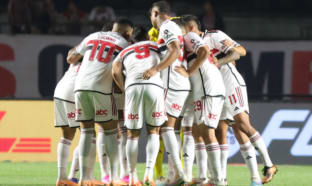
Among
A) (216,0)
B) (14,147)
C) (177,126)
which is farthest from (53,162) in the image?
(216,0)

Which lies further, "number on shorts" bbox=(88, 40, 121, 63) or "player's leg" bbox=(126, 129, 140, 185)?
"number on shorts" bbox=(88, 40, 121, 63)

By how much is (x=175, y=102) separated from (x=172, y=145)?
54 cm

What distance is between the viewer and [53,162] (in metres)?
15.5

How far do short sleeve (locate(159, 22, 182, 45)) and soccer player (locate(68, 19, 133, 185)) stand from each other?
58cm

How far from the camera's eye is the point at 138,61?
1033 centimetres

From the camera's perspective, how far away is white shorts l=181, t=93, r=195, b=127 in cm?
1095

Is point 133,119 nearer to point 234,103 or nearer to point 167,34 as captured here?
point 167,34

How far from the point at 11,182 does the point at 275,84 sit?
304 inches

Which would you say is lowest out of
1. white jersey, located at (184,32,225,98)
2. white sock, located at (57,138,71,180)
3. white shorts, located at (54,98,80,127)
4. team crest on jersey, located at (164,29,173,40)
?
white sock, located at (57,138,71,180)

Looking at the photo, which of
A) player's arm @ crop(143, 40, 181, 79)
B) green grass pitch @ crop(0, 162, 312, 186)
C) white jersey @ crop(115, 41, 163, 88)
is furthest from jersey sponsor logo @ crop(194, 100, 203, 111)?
green grass pitch @ crop(0, 162, 312, 186)

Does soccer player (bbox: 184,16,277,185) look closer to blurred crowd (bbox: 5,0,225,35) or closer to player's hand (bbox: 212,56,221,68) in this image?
player's hand (bbox: 212,56,221,68)

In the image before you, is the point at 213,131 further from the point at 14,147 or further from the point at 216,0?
the point at 216,0

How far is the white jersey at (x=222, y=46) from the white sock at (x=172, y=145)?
4.11ft

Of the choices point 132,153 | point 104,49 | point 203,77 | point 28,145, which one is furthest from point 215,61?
point 28,145
